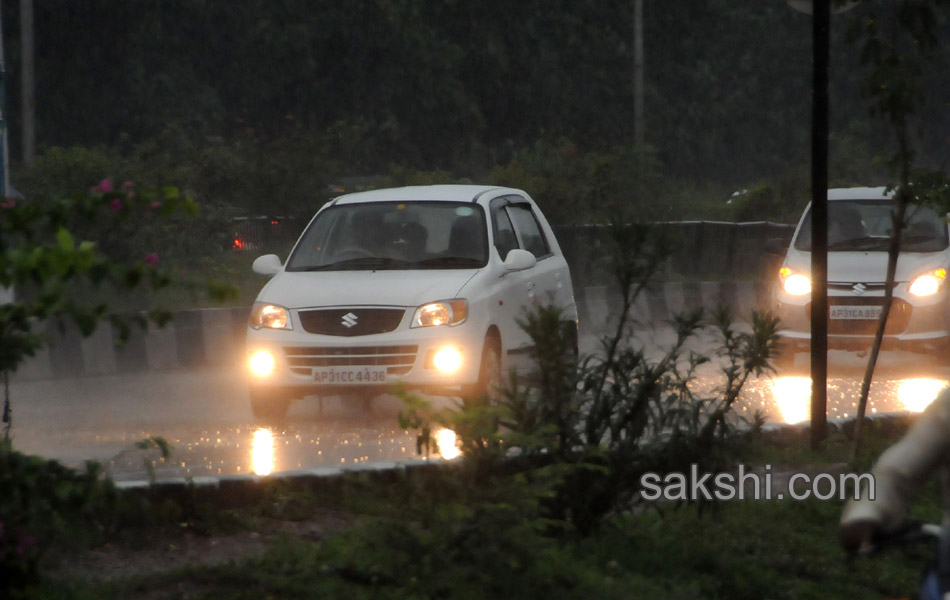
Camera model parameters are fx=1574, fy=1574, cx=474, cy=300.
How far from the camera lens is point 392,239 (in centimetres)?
1184

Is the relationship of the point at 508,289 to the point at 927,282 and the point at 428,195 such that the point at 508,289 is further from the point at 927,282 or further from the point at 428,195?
the point at 927,282

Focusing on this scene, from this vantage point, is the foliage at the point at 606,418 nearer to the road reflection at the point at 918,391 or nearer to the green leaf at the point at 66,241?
the green leaf at the point at 66,241

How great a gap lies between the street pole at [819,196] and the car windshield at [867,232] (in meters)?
6.11

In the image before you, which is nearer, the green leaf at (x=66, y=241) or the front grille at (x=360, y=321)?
the green leaf at (x=66, y=241)

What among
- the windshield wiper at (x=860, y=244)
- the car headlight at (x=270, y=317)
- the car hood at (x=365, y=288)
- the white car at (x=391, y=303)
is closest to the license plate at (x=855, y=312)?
the windshield wiper at (x=860, y=244)

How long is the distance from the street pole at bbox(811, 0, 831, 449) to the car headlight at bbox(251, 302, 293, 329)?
399 cm

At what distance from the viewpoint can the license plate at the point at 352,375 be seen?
1071 centimetres

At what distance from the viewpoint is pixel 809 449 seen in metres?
8.61

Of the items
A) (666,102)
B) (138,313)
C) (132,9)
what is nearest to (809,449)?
(138,313)

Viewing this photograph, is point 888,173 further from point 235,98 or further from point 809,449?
point 235,98

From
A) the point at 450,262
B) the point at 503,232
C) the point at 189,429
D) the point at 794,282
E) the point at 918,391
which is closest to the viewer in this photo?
the point at 189,429

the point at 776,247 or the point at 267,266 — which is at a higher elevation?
the point at 776,247

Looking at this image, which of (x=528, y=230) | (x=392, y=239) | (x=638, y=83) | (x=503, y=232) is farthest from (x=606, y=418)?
(x=638, y=83)

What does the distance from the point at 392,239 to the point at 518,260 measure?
104cm
